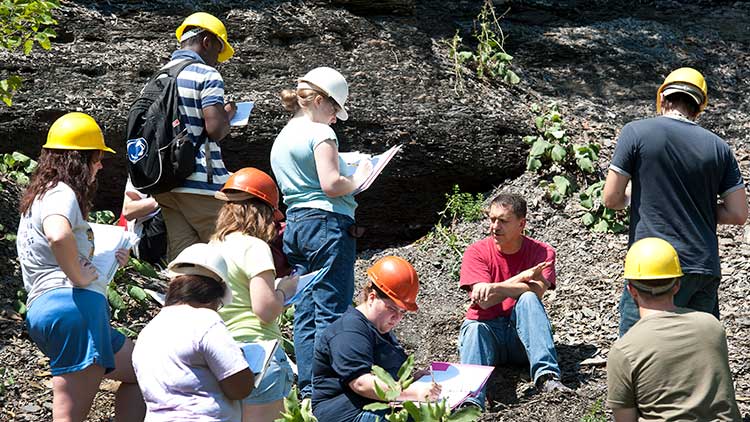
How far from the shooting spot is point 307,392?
538 centimetres

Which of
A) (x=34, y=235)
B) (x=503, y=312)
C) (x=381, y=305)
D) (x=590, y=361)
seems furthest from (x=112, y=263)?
(x=590, y=361)

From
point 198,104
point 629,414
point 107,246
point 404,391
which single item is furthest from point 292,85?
point 629,414

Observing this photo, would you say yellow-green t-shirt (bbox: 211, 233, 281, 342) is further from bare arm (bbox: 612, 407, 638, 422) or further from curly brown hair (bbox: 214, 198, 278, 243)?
bare arm (bbox: 612, 407, 638, 422)

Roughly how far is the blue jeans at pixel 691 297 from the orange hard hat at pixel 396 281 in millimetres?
1148

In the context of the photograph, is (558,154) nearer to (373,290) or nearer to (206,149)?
(206,149)

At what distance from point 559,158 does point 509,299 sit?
7.62ft

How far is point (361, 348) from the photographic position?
178 inches

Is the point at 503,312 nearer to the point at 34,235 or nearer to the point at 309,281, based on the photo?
the point at 309,281

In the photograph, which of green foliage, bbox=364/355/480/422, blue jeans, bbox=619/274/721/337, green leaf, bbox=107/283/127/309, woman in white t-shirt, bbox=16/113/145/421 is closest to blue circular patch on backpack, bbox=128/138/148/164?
woman in white t-shirt, bbox=16/113/145/421

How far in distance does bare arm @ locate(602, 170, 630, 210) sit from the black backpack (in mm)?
2165

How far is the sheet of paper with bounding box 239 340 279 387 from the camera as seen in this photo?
13.7 feet

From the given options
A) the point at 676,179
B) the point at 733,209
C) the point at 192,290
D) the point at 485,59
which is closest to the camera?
the point at 192,290

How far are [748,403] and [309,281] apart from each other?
254 cm

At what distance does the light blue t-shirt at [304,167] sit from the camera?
5.45 meters
